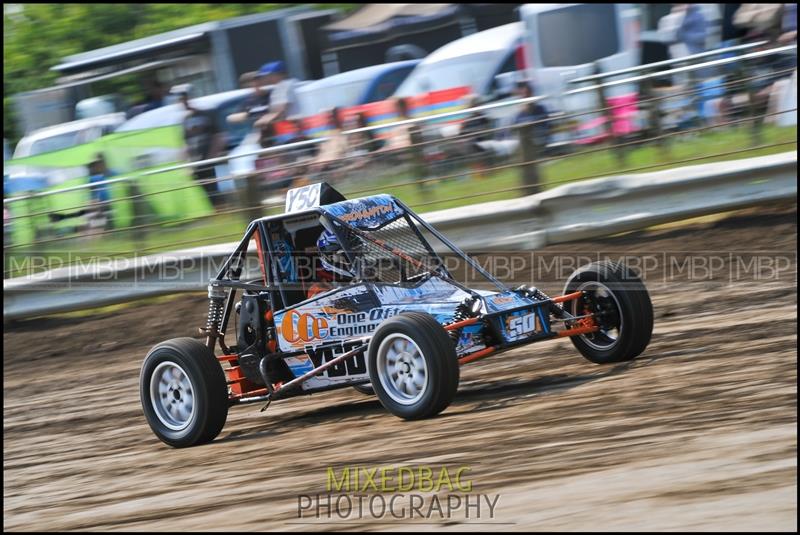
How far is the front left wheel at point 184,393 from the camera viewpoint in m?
6.44

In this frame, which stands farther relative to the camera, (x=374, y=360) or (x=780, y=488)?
(x=374, y=360)

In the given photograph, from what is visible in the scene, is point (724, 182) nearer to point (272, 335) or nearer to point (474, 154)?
point (474, 154)

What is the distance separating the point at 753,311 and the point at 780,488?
4.01 metres

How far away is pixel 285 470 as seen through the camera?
545 centimetres

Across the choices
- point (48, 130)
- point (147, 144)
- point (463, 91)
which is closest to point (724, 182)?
point (463, 91)

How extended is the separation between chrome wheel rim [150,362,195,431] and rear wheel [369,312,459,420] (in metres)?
1.33

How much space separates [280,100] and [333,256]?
7.35 meters

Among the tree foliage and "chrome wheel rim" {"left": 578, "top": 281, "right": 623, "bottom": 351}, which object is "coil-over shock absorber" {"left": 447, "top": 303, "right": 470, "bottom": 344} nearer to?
"chrome wheel rim" {"left": 578, "top": 281, "right": 623, "bottom": 351}

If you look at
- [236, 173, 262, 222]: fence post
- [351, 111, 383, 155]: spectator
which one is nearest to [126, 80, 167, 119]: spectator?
[236, 173, 262, 222]: fence post

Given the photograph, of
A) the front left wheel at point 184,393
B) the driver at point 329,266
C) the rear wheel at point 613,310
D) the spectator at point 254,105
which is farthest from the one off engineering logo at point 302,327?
the spectator at point 254,105

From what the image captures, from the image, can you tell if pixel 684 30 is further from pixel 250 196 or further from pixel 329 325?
pixel 329 325

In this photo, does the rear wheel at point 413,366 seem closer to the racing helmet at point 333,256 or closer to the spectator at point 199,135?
the racing helmet at point 333,256

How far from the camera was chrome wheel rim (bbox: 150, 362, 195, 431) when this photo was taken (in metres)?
6.64

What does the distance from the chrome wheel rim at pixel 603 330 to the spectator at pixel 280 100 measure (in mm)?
7392
